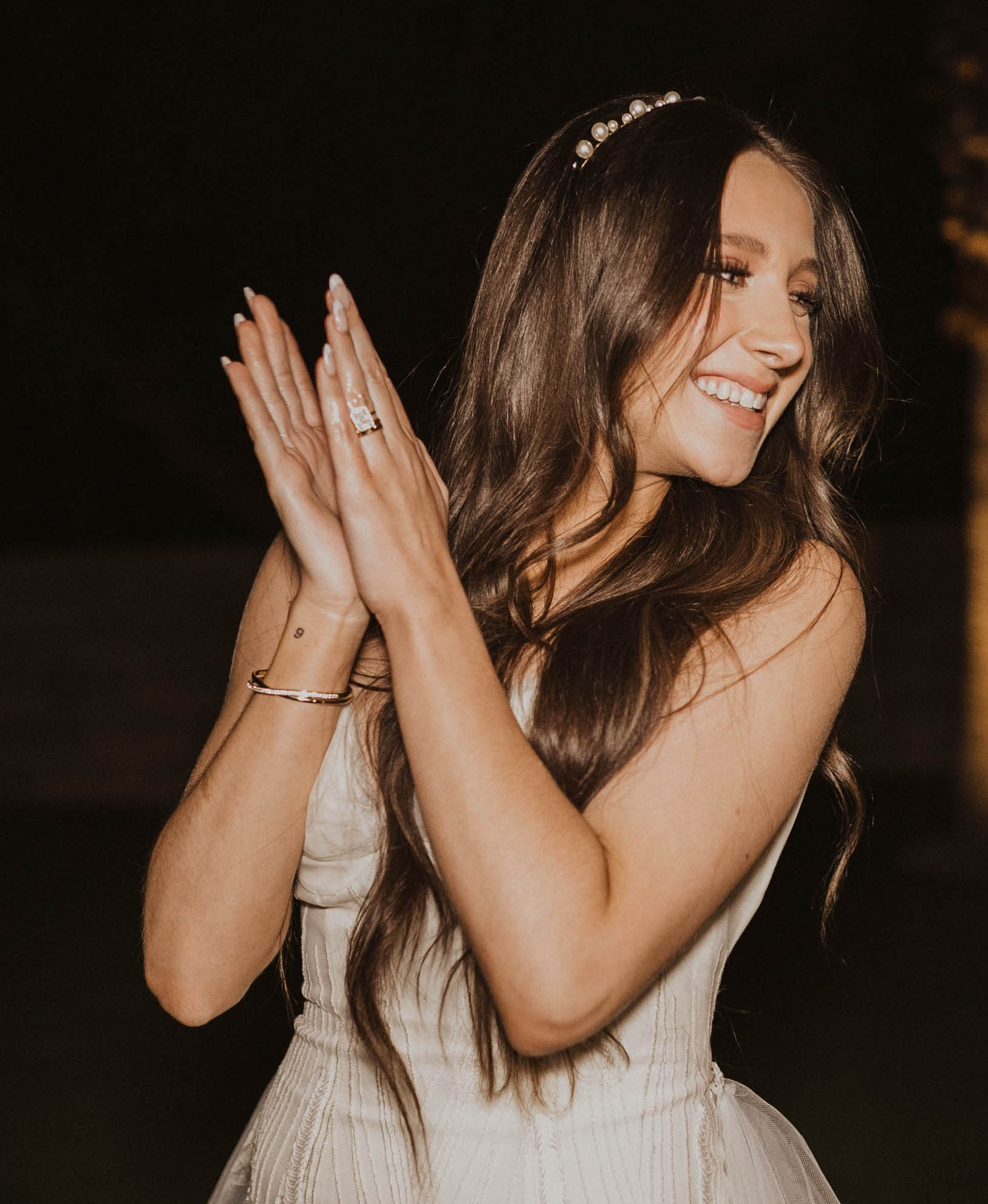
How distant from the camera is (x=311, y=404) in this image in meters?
1.52

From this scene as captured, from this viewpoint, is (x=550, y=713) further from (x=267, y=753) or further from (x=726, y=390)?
(x=726, y=390)

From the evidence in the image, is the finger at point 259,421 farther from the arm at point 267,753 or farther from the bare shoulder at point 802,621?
the bare shoulder at point 802,621

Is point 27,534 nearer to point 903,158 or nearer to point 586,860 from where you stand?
point 903,158

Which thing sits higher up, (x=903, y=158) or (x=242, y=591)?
(x=903, y=158)

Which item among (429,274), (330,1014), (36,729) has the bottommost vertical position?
(36,729)

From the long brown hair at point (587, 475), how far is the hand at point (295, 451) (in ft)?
0.65

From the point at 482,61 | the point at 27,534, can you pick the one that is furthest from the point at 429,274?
the point at 27,534

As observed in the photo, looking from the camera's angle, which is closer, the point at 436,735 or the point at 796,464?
the point at 436,735

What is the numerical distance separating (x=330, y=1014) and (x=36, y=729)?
5.83 m

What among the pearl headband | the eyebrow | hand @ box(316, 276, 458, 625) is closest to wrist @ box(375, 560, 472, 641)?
hand @ box(316, 276, 458, 625)

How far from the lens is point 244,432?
7051 mm

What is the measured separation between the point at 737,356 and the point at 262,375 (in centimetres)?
56

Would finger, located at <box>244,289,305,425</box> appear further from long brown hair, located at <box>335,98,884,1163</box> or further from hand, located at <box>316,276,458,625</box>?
long brown hair, located at <box>335,98,884,1163</box>

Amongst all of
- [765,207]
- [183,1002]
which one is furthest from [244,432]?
[183,1002]
